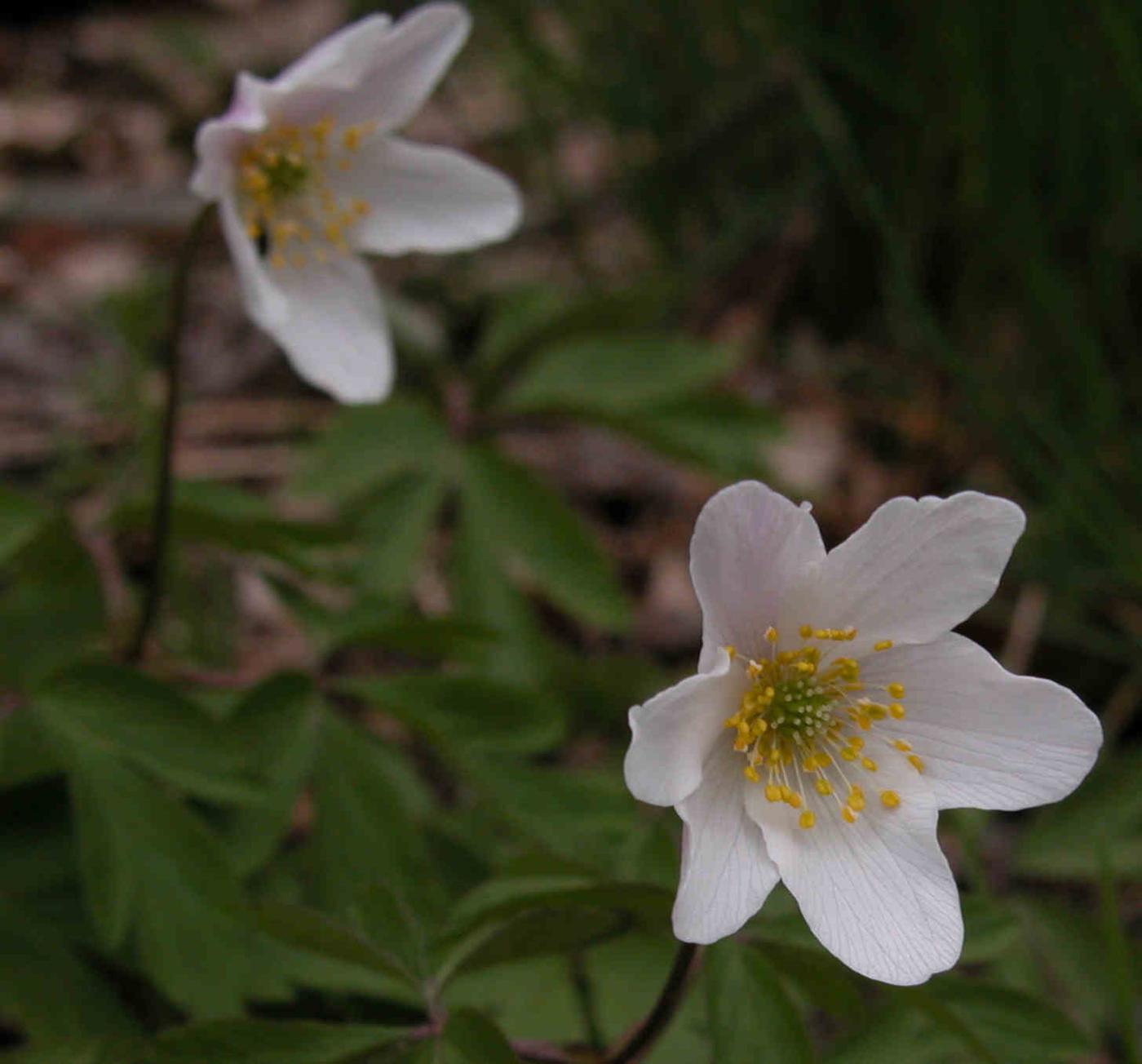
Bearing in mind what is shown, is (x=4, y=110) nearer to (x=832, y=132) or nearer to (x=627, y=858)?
(x=832, y=132)

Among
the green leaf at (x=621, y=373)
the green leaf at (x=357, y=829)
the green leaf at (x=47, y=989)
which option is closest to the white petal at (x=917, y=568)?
the green leaf at (x=357, y=829)

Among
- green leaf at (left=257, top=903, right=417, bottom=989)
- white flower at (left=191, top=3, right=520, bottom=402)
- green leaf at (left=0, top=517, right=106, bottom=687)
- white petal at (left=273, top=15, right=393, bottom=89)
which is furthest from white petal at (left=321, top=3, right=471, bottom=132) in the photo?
green leaf at (left=257, top=903, right=417, bottom=989)

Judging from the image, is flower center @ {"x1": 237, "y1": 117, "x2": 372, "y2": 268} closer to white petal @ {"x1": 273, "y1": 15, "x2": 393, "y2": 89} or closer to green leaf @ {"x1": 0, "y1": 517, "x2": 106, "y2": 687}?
white petal @ {"x1": 273, "y1": 15, "x2": 393, "y2": 89}

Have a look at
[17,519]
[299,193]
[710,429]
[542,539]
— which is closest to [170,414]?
[17,519]

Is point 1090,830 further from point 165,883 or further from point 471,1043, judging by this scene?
point 165,883

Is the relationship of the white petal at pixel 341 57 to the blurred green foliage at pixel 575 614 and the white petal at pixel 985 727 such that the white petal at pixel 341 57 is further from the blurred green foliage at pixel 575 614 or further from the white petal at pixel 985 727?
the white petal at pixel 985 727

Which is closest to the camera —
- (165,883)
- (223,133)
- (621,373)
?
(165,883)
